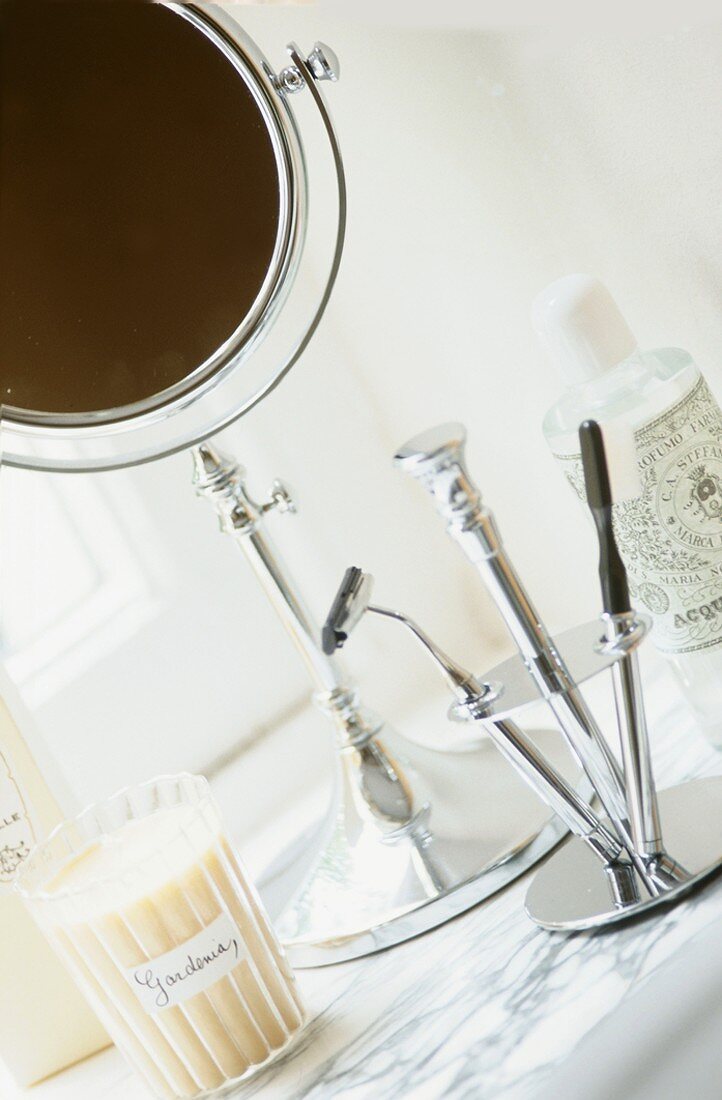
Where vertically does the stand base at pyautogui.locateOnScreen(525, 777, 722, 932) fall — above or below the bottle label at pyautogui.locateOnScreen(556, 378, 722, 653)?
below

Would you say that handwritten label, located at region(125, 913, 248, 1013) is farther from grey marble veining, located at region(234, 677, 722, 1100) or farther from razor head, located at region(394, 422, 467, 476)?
razor head, located at region(394, 422, 467, 476)

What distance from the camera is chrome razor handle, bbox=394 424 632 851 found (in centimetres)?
39

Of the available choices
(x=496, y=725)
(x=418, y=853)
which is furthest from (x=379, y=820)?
(x=496, y=725)

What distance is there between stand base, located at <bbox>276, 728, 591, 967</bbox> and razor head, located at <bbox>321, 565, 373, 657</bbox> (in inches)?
5.7

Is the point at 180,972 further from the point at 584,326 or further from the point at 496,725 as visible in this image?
the point at 584,326

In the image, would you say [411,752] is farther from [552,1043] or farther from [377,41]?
[377,41]

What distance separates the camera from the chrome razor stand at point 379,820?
0.50 metres

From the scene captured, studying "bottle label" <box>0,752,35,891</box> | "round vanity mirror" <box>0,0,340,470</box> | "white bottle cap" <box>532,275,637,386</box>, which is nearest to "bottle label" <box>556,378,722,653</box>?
"white bottle cap" <box>532,275,637,386</box>

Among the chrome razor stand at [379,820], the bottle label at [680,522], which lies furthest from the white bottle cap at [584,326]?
the chrome razor stand at [379,820]

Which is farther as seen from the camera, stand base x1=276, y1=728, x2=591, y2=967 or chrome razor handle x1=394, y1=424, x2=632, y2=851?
stand base x1=276, y1=728, x2=591, y2=967

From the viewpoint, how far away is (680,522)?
1.57 ft

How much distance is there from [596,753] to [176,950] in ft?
0.54

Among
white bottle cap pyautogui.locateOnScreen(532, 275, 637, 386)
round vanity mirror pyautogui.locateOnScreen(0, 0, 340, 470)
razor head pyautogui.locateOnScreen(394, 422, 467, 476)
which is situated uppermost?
round vanity mirror pyautogui.locateOnScreen(0, 0, 340, 470)

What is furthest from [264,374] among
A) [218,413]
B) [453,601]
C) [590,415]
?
[453,601]
